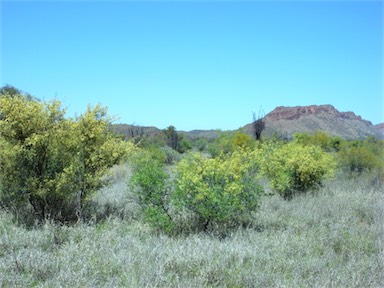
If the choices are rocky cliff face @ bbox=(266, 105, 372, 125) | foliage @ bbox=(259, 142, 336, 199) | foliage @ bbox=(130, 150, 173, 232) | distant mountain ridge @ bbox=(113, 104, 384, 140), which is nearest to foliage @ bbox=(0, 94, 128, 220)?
foliage @ bbox=(130, 150, 173, 232)

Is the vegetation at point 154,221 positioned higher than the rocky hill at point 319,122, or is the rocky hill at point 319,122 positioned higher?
the rocky hill at point 319,122

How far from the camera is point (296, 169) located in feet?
42.0

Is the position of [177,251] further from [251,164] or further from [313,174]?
[313,174]

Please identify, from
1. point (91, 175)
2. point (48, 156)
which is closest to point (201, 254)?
point (91, 175)

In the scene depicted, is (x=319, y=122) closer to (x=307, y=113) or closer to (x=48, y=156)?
(x=307, y=113)

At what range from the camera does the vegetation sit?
5.54 m

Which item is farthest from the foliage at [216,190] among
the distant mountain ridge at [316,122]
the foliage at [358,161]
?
the distant mountain ridge at [316,122]

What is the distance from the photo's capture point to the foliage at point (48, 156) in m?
8.52

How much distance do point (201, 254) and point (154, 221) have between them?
1.74m

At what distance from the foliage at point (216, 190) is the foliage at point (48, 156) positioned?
84.5 inches

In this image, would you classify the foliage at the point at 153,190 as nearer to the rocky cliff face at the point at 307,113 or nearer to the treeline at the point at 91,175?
the treeline at the point at 91,175

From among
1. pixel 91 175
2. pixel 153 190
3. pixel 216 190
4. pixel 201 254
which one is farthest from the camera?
pixel 91 175

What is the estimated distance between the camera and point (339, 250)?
6.78 m

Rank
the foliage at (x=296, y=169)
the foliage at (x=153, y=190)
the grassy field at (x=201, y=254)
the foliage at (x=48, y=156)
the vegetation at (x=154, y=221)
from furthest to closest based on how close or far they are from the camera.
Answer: the foliage at (x=296, y=169) → the foliage at (x=48, y=156) → the foliage at (x=153, y=190) → the vegetation at (x=154, y=221) → the grassy field at (x=201, y=254)
